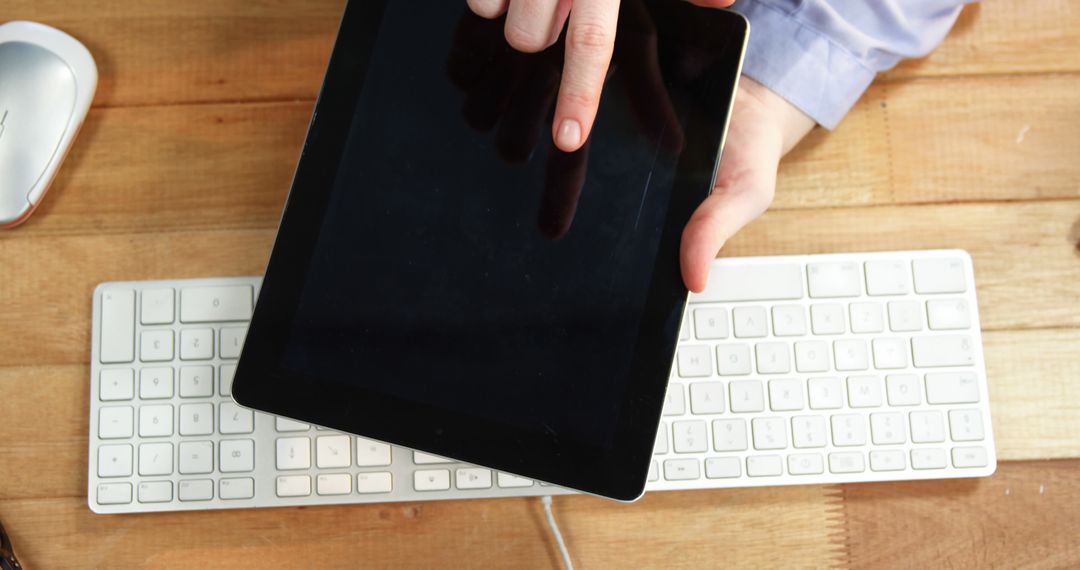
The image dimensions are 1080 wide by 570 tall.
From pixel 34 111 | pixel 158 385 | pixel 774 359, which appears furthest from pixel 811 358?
pixel 34 111

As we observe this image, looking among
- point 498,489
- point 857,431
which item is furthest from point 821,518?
point 498,489

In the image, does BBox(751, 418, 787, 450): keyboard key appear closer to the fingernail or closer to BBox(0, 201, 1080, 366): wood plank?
BBox(0, 201, 1080, 366): wood plank

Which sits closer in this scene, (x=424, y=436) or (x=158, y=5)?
(x=424, y=436)

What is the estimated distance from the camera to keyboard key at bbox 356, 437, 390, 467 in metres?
0.56

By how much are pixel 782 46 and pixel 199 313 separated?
47cm

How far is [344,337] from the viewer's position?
1.53 feet

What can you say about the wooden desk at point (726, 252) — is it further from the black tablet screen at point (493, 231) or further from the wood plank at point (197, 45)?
the black tablet screen at point (493, 231)

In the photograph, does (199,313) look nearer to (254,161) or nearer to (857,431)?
(254,161)

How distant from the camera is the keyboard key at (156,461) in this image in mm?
555

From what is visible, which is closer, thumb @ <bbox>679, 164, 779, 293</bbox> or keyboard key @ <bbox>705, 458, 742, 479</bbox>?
thumb @ <bbox>679, 164, 779, 293</bbox>

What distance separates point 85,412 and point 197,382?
97mm

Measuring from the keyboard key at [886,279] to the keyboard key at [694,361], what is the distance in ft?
0.42

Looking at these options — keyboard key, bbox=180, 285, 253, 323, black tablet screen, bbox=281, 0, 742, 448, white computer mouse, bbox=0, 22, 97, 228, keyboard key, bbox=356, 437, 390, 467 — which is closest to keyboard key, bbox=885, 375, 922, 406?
black tablet screen, bbox=281, 0, 742, 448

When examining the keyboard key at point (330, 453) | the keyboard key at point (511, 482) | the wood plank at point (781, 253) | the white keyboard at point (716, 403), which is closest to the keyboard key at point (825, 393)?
the white keyboard at point (716, 403)
